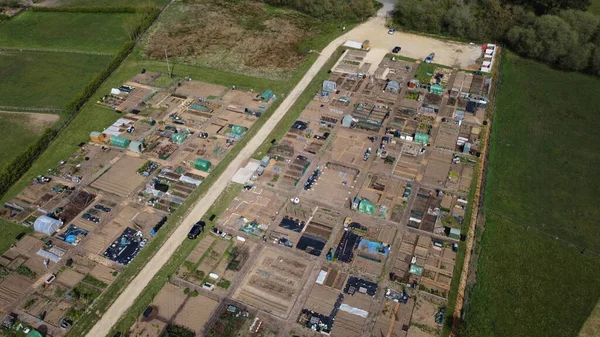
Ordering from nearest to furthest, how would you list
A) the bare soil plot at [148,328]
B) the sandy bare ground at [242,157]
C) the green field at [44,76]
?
the bare soil plot at [148,328], the sandy bare ground at [242,157], the green field at [44,76]

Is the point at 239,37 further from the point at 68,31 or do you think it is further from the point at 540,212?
the point at 540,212

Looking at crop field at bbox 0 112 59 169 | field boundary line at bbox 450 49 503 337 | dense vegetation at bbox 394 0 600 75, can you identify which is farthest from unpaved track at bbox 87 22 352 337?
field boundary line at bbox 450 49 503 337

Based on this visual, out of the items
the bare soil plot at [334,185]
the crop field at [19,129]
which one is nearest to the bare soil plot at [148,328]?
the bare soil plot at [334,185]

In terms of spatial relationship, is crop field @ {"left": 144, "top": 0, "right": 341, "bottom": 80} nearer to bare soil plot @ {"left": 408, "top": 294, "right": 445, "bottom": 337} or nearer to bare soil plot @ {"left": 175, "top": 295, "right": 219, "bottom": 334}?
bare soil plot @ {"left": 175, "top": 295, "right": 219, "bottom": 334}

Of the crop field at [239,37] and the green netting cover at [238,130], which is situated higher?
the crop field at [239,37]

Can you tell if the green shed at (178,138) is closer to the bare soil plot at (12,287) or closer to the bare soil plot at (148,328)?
the bare soil plot at (12,287)
